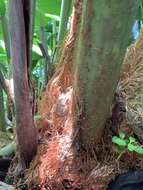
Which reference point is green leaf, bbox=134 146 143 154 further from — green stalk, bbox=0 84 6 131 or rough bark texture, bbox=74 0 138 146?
green stalk, bbox=0 84 6 131

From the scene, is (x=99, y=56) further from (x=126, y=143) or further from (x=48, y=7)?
(x=48, y=7)

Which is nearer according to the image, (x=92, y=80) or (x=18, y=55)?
(x=92, y=80)

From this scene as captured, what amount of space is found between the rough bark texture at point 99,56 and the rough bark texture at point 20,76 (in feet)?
0.54

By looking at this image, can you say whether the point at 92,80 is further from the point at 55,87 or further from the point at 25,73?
the point at 55,87

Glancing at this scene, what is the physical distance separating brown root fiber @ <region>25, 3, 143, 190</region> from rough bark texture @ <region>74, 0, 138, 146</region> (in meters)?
0.09

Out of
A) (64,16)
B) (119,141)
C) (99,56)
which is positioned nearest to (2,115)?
(64,16)

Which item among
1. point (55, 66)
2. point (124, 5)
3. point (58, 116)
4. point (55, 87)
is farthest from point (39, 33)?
point (124, 5)

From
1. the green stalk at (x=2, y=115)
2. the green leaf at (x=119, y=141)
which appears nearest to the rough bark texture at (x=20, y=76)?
the green leaf at (x=119, y=141)

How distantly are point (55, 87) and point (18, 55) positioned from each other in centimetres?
34

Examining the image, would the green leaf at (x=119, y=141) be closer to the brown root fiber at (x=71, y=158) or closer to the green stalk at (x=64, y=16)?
the brown root fiber at (x=71, y=158)

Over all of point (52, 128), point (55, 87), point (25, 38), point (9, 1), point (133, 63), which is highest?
point (9, 1)

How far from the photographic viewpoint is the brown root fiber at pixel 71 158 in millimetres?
1350

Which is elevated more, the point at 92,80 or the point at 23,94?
the point at 92,80

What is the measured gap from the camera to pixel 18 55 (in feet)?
4.22
